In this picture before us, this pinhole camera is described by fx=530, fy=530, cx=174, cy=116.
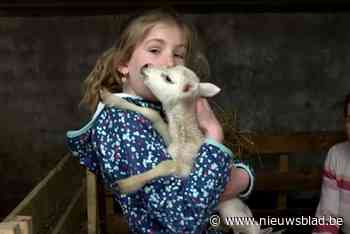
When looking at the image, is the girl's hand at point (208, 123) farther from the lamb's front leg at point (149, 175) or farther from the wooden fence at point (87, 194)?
the wooden fence at point (87, 194)

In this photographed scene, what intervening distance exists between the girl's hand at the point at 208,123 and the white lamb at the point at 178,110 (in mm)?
31

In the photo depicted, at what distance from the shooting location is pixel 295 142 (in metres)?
3.50

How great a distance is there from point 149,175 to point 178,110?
324 mm

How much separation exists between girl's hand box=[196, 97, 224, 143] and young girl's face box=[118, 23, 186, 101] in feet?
0.49

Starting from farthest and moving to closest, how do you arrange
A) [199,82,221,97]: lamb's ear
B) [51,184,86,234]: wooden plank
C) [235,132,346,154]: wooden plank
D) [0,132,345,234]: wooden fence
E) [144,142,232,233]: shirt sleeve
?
[235,132,346,154]: wooden plank → [51,184,86,234]: wooden plank → [0,132,345,234]: wooden fence → [199,82,221,97]: lamb's ear → [144,142,232,233]: shirt sleeve

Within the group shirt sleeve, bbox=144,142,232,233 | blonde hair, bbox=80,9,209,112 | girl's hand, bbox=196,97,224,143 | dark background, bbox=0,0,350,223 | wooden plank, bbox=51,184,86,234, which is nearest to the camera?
shirt sleeve, bbox=144,142,232,233

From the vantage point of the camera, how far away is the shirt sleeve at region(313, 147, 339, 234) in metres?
2.41

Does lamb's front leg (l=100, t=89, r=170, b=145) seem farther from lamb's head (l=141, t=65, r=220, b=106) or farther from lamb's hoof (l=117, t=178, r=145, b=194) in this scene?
lamb's hoof (l=117, t=178, r=145, b=194)

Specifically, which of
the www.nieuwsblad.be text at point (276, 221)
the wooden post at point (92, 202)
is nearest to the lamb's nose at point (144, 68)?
the www.nieuwsblad.be text at point (276, 221)

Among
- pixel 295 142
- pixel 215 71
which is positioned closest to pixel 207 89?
pixel 295 142

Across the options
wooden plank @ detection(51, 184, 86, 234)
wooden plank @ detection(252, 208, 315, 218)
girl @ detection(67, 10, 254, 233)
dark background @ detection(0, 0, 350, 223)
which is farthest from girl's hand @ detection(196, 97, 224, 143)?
dark background @ detection(0, 0, 350, 223)

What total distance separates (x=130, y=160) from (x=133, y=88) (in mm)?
261

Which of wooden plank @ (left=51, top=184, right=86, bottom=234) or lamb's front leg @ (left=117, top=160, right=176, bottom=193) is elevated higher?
wooden plank @ (left=51, top=184, right=86, bottom=234)

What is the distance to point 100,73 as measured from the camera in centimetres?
144
